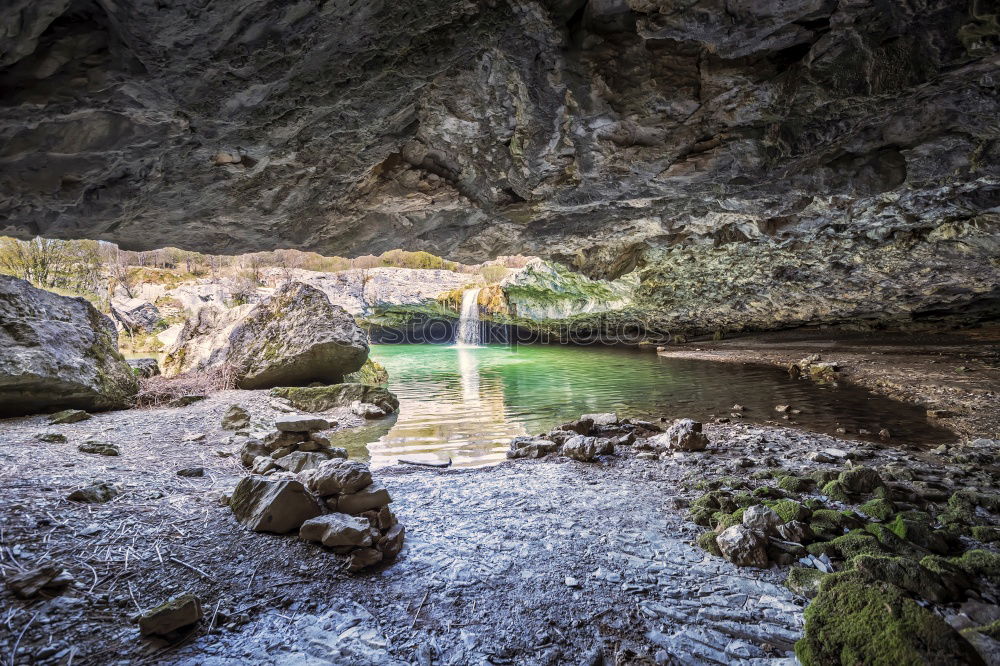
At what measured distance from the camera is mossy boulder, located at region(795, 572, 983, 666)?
1784mm

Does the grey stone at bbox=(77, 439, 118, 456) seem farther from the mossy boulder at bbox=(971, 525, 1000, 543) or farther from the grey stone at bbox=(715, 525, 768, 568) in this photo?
the mossy boulder at bbox=(971, 525, 1000, 543)

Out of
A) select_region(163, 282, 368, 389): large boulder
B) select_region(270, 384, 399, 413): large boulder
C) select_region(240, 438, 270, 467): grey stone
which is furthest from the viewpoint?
select_region(163, 282, 368, 389): large boulder

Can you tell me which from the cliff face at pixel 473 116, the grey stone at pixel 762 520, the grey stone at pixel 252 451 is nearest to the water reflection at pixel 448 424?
the grey stone at pixel 252 451

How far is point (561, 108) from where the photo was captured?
4.71m

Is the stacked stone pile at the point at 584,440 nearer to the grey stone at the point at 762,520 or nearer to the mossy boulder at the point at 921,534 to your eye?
the grey stone at the point at 762,520

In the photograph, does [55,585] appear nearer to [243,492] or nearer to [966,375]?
[243,492]

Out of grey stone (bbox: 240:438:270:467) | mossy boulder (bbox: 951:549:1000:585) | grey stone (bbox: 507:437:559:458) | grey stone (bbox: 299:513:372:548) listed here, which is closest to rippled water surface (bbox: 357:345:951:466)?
grey stone (bbox: 507:437:559:458)

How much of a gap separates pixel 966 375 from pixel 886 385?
172cm

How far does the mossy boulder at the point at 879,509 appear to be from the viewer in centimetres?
342

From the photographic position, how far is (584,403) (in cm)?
998

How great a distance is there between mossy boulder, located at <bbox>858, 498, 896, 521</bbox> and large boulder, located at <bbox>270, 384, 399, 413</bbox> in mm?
7609

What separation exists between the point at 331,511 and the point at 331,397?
6.24 meters

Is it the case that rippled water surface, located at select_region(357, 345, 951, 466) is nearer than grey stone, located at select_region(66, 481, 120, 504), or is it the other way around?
grey stone, located at select_region(66, 481, 120, 504)

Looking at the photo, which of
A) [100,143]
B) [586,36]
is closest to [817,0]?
[586,36]
